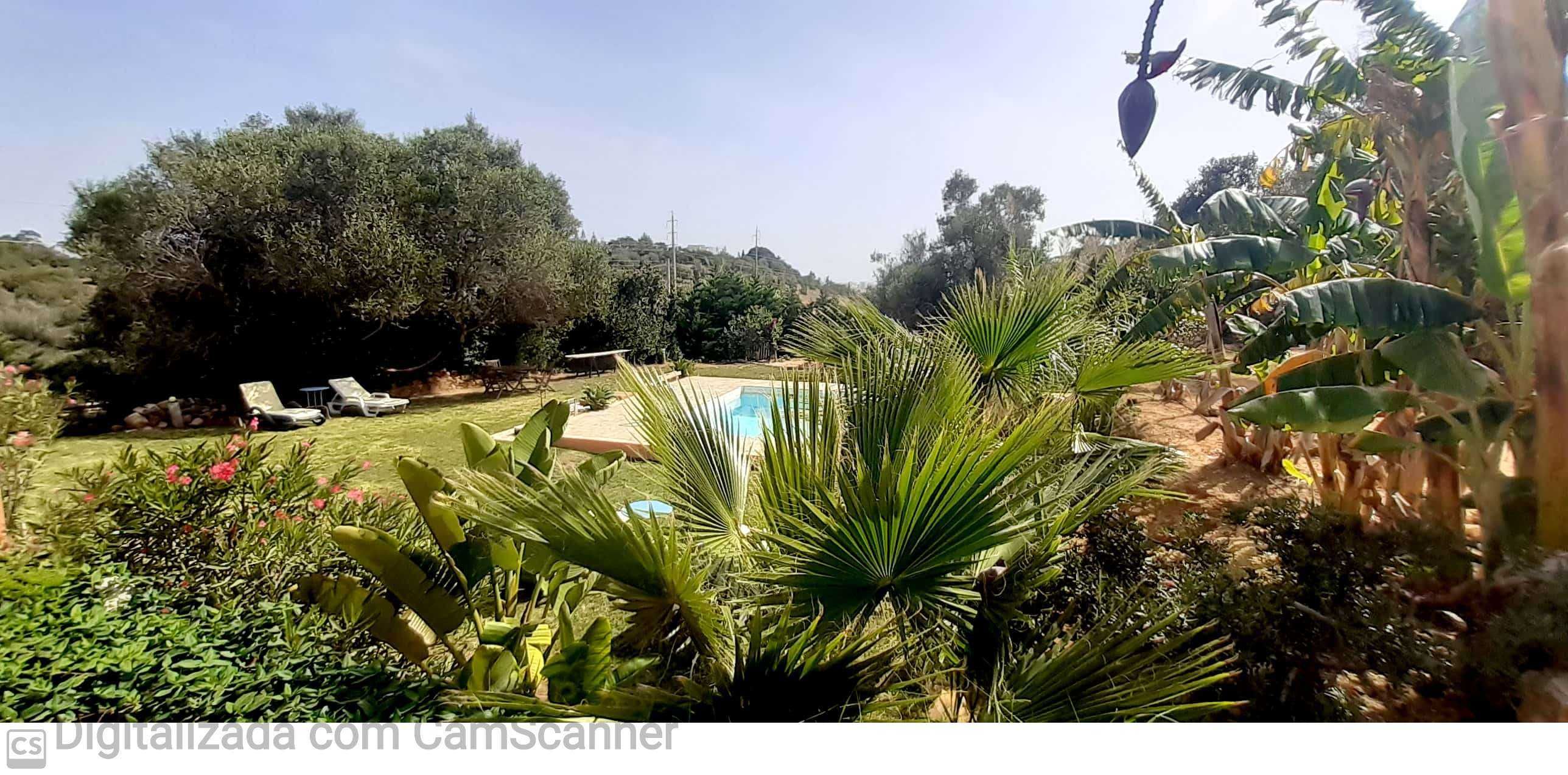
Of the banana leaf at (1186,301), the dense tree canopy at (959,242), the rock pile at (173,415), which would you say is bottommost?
the rock pile at (173,415)

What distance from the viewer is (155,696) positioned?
1.24 metres

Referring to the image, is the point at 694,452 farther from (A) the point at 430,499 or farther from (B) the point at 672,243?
(B) the point at 672,243

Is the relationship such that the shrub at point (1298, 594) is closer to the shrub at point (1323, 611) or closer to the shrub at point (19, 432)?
the shrub at point (1323, 611)

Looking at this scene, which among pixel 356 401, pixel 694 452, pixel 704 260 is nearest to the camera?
pixel 694 452

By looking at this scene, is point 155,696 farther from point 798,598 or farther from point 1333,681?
point 1333,681

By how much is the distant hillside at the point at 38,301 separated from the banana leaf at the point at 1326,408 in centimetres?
1584

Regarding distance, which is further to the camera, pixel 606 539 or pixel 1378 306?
pixel 1378 306

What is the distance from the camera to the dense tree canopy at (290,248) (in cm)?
970

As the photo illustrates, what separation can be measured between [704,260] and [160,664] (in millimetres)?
38973

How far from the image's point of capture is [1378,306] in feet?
8.61

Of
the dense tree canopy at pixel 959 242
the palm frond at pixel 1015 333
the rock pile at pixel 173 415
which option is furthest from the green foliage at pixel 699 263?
the palm frond at pixel 1015 333

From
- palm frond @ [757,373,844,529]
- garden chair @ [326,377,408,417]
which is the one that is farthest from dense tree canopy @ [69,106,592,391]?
palm frond @ [757,373,844,529]

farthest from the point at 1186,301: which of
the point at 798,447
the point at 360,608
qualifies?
the point at 360,608

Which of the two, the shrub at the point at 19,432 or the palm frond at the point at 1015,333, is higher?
the palm frond at the point at 1015,333
